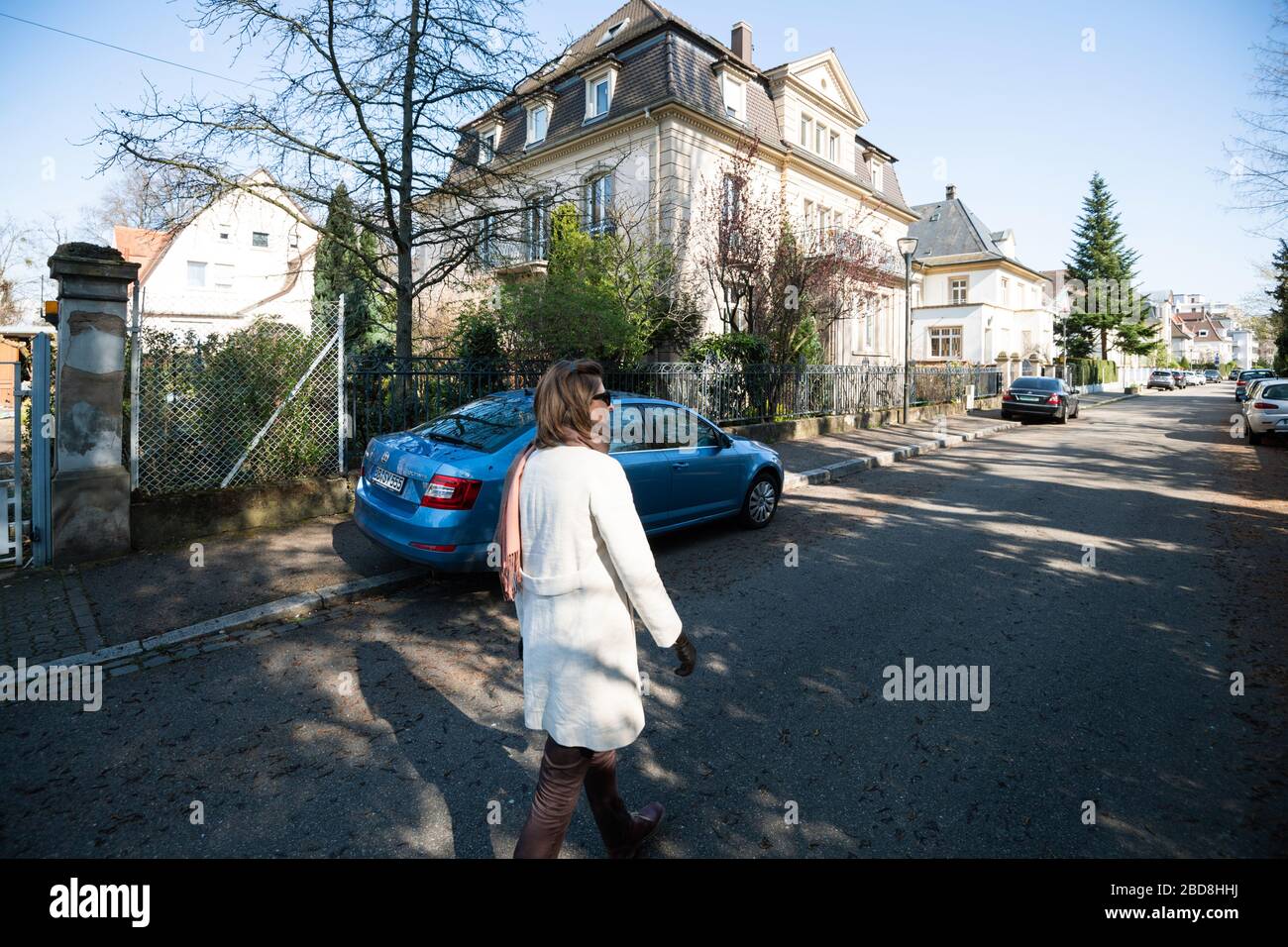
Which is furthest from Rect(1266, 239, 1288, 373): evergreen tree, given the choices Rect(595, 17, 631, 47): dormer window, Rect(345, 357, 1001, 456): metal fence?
Rect(595, 17, 631, 47): dormer window

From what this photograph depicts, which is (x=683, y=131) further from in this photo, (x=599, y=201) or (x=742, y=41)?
(x=742, y=41)

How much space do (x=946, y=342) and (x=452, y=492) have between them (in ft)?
169

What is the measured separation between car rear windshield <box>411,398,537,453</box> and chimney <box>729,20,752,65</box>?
26122 millimetres

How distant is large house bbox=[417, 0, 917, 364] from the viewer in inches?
858

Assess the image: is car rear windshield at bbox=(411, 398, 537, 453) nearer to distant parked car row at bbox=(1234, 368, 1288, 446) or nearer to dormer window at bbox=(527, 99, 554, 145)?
distant parked car row at bbox=(1234, 368, 1288, 446)

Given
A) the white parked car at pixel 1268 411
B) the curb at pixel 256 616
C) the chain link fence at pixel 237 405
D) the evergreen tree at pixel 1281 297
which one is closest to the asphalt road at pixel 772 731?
the curb at pixel 256 616

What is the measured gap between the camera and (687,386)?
14625 millimetres

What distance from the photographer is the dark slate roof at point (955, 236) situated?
49.2 m

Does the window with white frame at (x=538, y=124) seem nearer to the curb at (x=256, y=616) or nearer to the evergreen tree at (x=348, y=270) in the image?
the evergreen tree at (x=348, y=270)

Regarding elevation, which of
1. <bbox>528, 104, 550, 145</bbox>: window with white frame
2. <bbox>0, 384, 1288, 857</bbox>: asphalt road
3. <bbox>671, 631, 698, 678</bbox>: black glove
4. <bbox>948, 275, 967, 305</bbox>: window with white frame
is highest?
<bbox>528, 104, 550, 145</bbox>: window with white frame

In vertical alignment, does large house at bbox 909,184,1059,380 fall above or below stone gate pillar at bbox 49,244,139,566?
above

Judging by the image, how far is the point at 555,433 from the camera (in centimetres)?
236
